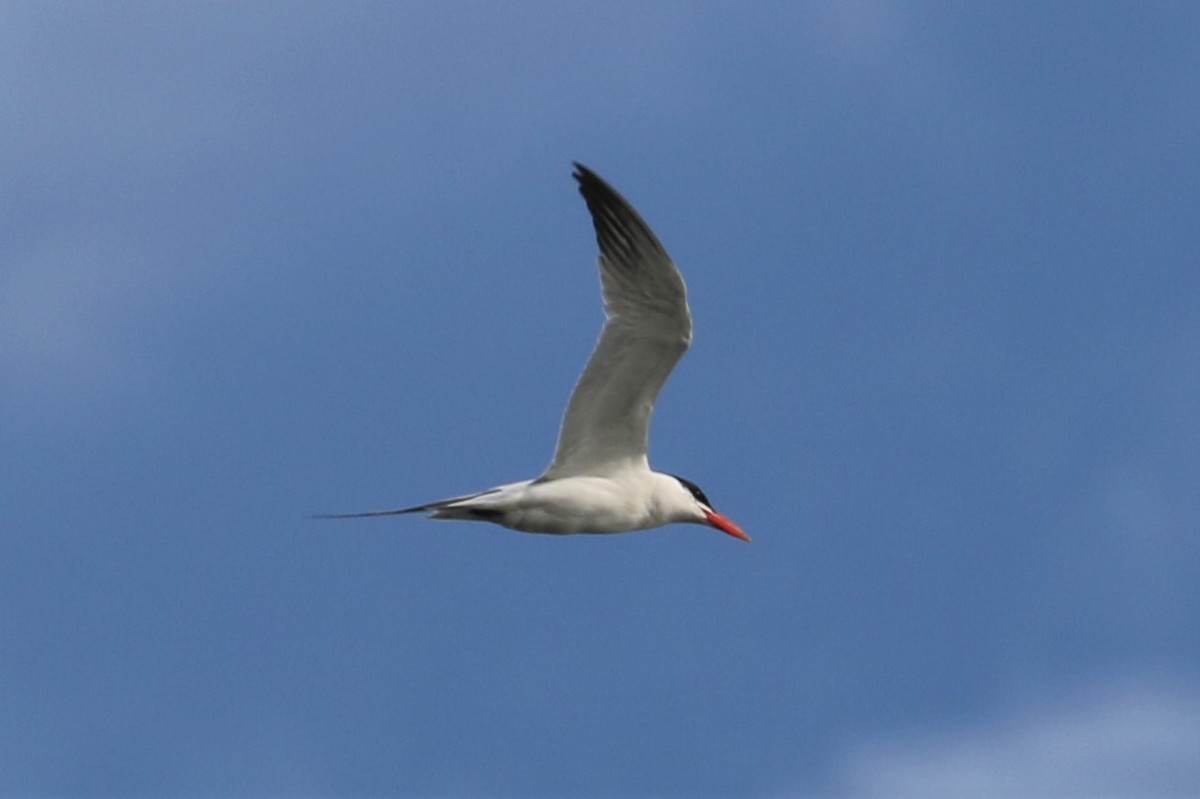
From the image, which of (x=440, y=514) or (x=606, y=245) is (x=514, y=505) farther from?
(x=606, y=245)

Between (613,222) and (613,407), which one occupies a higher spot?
(613,222)

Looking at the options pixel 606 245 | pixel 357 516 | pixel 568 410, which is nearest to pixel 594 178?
pixel 606 245

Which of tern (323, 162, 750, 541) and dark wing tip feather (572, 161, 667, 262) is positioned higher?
dark wing tip feather (572, 161, 667, 262)

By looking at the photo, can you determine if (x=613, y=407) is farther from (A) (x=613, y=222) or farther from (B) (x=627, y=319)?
(A) (x=613, y=222)

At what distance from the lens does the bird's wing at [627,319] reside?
14.2 metres

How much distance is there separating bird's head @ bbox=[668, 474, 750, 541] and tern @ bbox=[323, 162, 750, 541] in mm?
243

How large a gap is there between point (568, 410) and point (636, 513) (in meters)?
0.82

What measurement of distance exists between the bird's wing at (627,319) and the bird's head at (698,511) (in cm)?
88

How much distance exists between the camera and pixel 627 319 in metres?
14.3

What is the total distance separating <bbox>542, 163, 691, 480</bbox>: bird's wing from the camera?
46.5 feet

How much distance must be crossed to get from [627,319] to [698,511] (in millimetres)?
1762

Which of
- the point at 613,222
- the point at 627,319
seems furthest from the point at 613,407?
the point at 613,222

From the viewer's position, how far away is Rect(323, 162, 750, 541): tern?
1420 centimetres

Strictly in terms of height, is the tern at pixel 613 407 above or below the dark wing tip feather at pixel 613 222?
below
